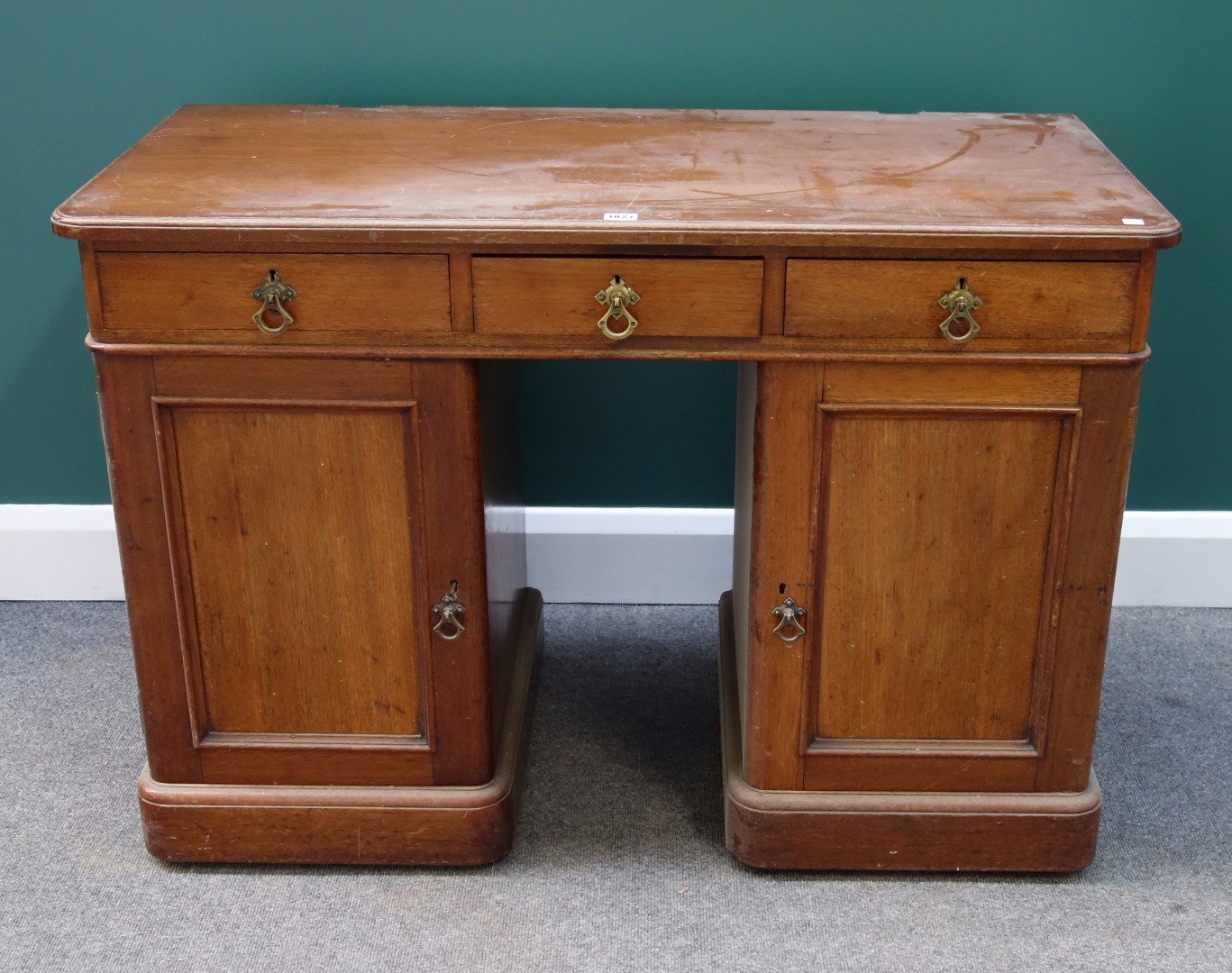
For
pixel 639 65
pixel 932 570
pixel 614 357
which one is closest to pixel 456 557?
pixel 614 357

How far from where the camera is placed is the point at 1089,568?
172cm

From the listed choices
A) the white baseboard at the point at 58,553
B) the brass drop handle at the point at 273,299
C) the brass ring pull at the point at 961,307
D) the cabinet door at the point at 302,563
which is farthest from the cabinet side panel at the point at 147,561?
the brass ring pull at the point at 961,307

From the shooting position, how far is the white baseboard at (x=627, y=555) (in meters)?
2.42

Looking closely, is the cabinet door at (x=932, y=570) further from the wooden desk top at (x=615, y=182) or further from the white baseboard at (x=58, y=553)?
the white baseboard at (x=58, y=553)

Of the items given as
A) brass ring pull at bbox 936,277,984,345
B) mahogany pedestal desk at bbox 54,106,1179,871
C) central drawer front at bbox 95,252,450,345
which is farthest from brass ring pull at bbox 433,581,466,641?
brass ring pull at bbox 936,277,984,345

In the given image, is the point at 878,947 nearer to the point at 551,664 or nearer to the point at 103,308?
the point at 551,664

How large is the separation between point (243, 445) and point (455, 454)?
246 millimetres

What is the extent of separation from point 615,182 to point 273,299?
16.1 inches

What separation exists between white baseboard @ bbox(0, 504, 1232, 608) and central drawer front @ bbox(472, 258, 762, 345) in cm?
84

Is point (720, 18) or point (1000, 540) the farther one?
point (720, 18)

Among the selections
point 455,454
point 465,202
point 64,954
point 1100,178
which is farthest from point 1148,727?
point 64,954

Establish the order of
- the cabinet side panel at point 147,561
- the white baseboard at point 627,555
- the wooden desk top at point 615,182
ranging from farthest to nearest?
the white baseboard at point 627,555 < the cabinet side panel at point 147,561 < the wooden desk top at point 615,182

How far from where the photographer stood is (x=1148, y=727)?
7.18 ft

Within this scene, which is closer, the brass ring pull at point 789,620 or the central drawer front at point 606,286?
the central drawer front at point 606,286
